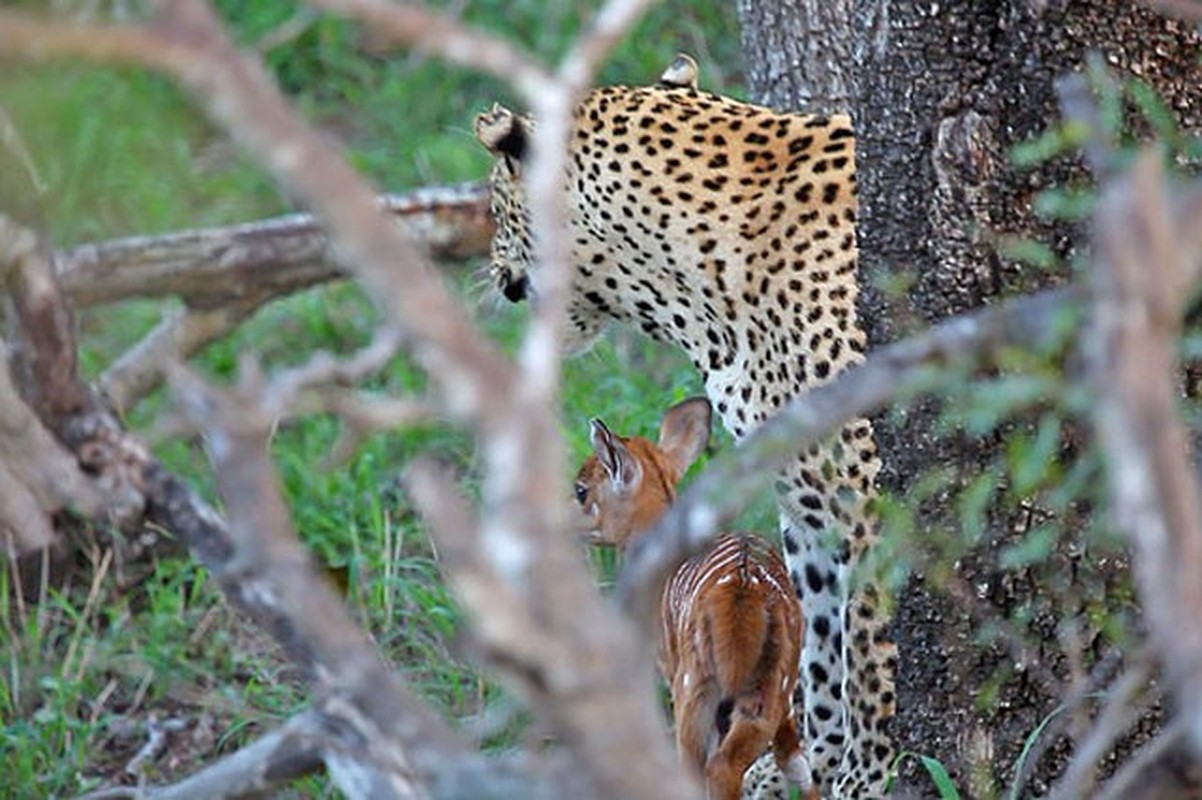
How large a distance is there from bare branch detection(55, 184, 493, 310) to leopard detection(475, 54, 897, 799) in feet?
4.11

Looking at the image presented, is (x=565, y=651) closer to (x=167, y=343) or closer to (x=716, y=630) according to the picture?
(x=716, y=630)

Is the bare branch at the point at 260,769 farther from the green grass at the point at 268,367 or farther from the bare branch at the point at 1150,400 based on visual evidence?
the bare branch at the point at 1150,400

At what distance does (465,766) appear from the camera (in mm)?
2414

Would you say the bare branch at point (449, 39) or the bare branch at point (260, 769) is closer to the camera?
the bare branch at point (449, 39)

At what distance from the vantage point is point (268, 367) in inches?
311

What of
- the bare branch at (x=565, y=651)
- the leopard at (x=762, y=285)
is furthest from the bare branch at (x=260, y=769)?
the leopard at (x=762, y=285)

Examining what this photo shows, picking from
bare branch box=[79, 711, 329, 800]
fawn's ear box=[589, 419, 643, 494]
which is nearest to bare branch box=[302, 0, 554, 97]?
bare branch box=[79, 711, 329, 800]

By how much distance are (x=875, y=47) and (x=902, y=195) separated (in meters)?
0.26

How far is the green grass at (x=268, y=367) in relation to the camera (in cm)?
585

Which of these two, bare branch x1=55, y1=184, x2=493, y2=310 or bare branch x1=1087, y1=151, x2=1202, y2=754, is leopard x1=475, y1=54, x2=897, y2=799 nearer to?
bare branch x1=55, y1=184, x2=493, y2=310

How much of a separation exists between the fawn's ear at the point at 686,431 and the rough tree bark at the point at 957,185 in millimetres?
1488

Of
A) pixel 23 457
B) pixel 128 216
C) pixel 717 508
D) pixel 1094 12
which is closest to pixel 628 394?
pixel 23 457

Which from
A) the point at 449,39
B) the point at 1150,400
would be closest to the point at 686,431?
the point at 449,39

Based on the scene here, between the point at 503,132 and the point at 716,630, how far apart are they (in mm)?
1363
